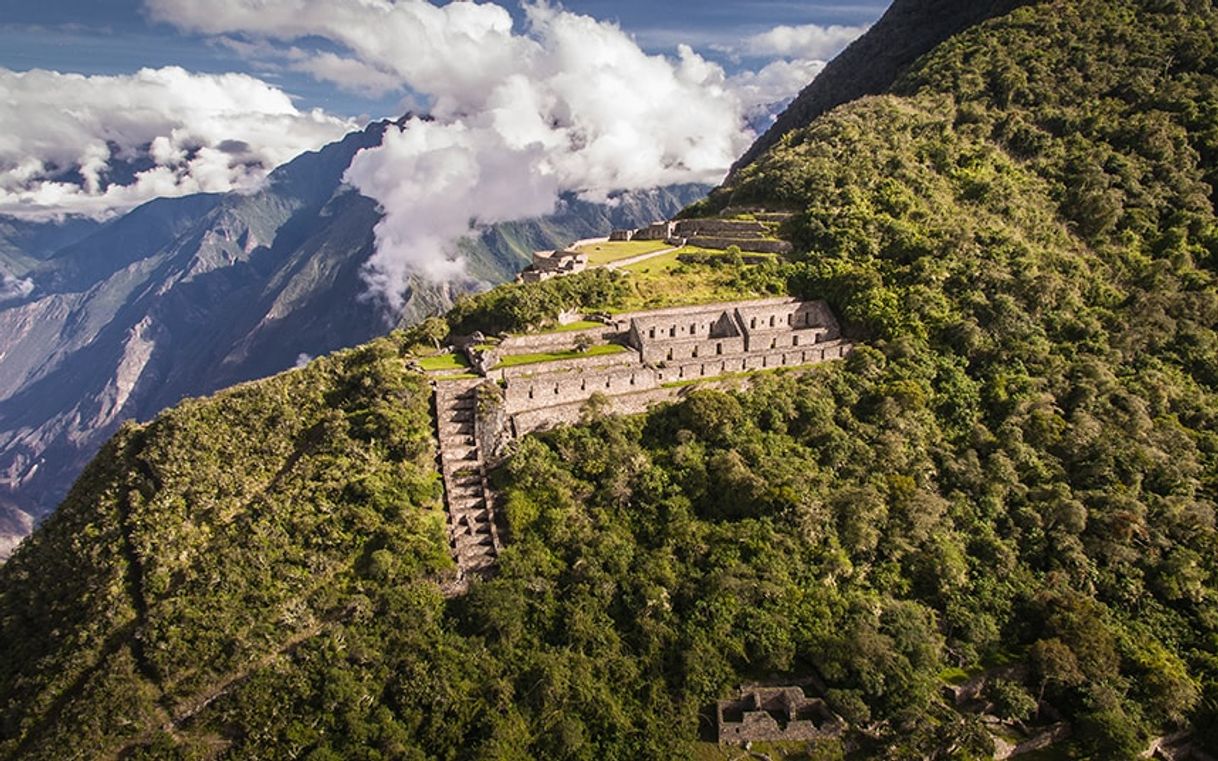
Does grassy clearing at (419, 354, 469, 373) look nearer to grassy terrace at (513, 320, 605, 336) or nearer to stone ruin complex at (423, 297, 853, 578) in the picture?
stone ruin complex at (423, 297, 853, 578)

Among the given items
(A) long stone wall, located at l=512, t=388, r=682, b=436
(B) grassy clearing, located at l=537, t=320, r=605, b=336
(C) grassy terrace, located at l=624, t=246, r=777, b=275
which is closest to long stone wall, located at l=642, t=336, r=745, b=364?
(A) long stone wall, located at l=512, t=388, r=682, b=436

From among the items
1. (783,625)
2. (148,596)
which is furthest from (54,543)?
(783,625)

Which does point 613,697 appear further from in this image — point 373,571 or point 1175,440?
point 1175,440

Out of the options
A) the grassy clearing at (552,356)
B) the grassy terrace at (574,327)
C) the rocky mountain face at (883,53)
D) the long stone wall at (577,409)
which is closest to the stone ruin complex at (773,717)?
the long stone wall at (577,409)

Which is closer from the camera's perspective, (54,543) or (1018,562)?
(54,543)

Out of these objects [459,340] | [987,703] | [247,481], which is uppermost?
[459,340]

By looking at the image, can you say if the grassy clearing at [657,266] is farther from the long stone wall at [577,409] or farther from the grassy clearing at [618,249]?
the long stone wall at [577,409]
